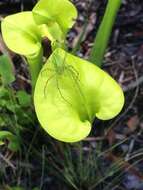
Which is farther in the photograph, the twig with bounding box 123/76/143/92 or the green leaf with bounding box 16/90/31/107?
the twig with bounding box 123/76/143/92

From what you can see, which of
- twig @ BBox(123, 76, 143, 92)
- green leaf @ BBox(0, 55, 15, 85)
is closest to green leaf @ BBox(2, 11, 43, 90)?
green leaf @ BBox(0, 55, 15, 85)

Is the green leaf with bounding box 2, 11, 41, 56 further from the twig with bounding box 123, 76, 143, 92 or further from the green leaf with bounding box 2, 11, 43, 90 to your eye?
the twig with bounding box 123, 76, 143, 92

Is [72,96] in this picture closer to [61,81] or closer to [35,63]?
[61,81]

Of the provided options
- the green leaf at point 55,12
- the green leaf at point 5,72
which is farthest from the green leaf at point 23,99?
the green leaf at point 55,12

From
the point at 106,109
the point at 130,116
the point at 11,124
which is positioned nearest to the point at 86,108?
the point at 106,109

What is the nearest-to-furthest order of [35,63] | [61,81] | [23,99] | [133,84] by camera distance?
[61,81], [35,63], [23,99], [133,84]

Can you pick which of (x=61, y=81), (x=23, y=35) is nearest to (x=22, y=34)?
(x=23, y=35)

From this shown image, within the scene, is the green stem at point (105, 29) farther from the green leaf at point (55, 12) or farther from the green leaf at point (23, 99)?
the green leaf at point (23, 99)
